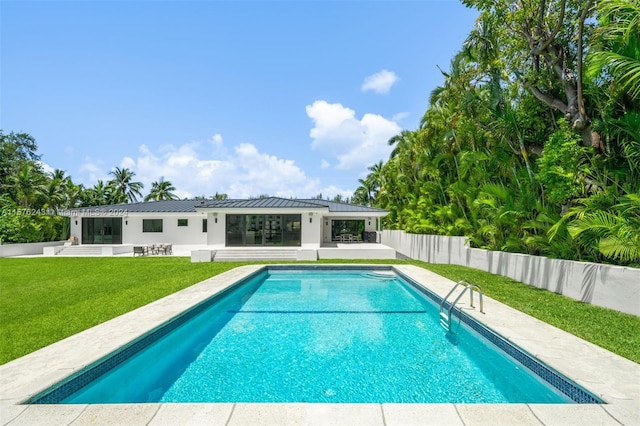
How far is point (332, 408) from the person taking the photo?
3385 millimetres

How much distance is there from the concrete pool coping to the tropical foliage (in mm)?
4210

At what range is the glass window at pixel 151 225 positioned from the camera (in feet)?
81.9

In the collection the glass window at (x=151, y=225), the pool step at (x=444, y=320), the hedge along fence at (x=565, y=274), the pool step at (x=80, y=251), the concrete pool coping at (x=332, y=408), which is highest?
the glass window at (x=151, y=225)

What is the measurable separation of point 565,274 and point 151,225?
2588 cm

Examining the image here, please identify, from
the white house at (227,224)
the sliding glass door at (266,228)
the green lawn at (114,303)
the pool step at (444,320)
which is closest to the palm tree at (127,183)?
the white house at (227,224)

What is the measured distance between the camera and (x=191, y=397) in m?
4.43

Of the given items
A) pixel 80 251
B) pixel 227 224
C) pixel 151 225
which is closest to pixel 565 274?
pixel 227 224

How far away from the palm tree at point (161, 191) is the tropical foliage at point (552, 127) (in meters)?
48.7

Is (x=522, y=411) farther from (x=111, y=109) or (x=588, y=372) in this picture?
(x=111, y=109)

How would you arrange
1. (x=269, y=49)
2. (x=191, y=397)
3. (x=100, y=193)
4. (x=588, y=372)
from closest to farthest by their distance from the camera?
(x=588, y=372), (x=191, y=397), (x=269, y=49), (x=100, y=193)

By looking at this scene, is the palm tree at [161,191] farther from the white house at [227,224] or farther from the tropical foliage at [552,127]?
the tropical foliage at [552,127]

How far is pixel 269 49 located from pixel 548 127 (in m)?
14.7

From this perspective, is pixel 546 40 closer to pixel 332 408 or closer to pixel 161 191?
pixel 332 408

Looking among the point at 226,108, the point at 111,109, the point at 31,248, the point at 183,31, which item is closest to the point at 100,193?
the point at 31,248
